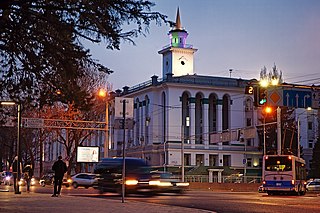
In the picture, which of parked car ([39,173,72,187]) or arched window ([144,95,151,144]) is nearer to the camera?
parked car ([39,173,72,187])

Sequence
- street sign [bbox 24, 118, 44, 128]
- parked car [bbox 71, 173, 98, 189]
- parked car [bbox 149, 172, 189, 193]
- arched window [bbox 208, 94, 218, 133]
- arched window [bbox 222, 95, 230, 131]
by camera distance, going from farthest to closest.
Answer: arched window [bbox 222, 95, 230, 131] < arched window [bbox 208, 94, 218, 133] < parked car [bbox 71, 173, 98, 189] < street sign [bbox 24, 118, 44, 128] < parked car [bbox 149, 172, 189, 193]

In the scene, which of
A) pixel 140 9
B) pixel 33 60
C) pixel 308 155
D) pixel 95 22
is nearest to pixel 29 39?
pixel 33 60

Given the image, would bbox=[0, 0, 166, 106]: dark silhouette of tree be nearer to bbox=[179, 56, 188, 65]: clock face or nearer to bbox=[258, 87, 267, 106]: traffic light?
bbox=[258, 87, 267, 106]: traffic light

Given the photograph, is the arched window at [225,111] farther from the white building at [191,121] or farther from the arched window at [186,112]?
the arched window at [186,112]

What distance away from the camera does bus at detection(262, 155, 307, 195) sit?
39219 millimetres

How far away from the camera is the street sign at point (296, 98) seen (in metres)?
32.8

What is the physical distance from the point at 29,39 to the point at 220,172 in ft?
240

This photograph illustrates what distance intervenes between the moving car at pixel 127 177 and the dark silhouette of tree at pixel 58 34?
1449 cm

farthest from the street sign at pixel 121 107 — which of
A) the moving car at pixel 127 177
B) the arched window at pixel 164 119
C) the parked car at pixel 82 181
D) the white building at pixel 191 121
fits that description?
the arched window at pixel 164 119

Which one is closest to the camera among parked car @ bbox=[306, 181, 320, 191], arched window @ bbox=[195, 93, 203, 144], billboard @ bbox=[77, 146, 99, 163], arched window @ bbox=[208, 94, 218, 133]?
parked car @ bbox=[306, 181, 320, 191]

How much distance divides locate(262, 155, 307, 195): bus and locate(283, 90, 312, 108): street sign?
25.3 ft

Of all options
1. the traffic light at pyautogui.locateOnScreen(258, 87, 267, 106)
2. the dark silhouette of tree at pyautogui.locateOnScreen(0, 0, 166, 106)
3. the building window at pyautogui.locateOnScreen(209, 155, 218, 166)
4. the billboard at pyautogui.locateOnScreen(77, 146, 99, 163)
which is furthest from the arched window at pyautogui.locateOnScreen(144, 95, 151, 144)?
the dark silhouette of tree at pyautogui.locateOnScreen(0, 0, 166, 106)

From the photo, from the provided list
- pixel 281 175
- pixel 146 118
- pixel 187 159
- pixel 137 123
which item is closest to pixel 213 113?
pixel 187 159

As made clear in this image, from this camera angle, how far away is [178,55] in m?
107
